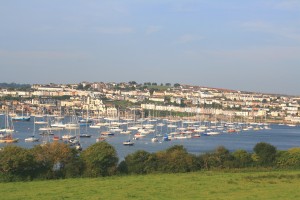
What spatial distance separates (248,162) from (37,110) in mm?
79994

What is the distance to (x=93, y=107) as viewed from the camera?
104m

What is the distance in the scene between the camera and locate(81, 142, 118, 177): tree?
18219 mm

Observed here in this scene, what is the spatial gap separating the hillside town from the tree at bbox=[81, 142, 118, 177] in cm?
6629

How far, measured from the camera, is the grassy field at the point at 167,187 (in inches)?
506

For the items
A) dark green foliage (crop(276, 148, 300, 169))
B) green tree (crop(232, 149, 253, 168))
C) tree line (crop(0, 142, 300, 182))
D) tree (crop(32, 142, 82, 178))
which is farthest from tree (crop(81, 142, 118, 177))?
dark green foliage (crop(276, 148, 300, 169))

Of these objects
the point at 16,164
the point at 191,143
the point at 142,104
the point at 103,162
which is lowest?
the point at 191,143

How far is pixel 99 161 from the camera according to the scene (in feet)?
60.0

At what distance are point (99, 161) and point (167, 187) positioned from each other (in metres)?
4.26

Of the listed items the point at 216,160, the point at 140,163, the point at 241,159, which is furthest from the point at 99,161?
the point at 241,159

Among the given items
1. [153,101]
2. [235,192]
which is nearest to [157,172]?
[235,192]

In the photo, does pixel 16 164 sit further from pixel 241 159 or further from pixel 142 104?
pixel 142 104

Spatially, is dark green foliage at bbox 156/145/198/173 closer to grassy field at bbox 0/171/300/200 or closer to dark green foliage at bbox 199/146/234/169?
dark green foliage at bbox 199/146/234/169

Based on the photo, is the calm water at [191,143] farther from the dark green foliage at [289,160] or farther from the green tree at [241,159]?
the dark green foliage at [289,160]

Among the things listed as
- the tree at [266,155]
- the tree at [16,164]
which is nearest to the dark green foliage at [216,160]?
the tree at [266,155]
